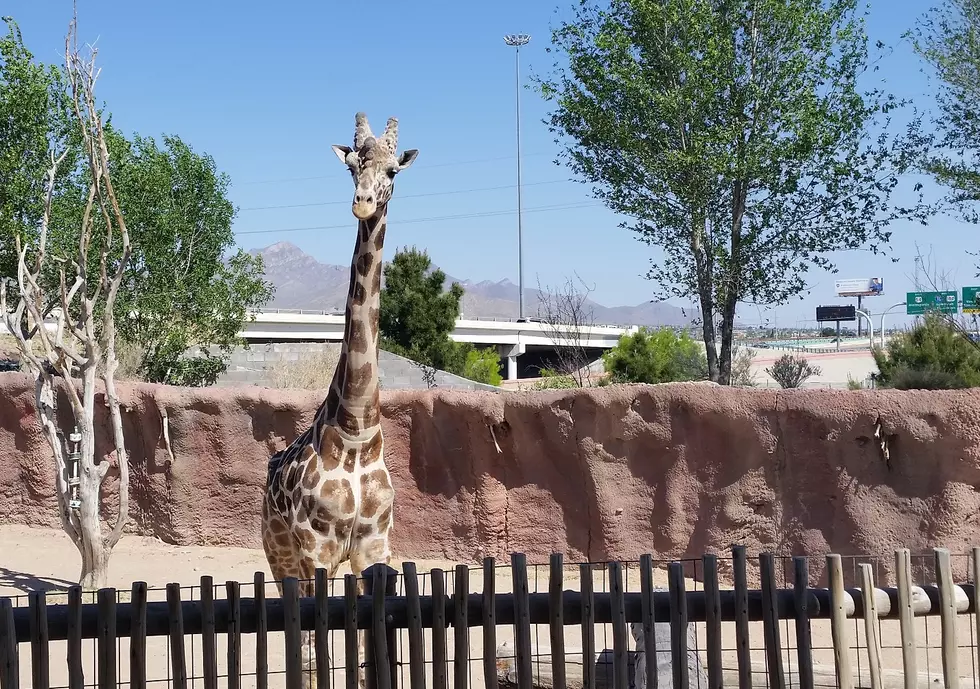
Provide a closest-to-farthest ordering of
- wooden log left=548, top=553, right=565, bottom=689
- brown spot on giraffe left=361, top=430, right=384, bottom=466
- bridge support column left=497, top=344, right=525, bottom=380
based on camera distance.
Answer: wooden log left=548, top=553, right=565, bottom=689
brown spot on giraffe left=361, top=430, right=384, bottom=466
bridge support column left=497, top=344, right=525, bottom=380

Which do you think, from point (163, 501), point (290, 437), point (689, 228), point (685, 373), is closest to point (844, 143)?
point (689, 228)

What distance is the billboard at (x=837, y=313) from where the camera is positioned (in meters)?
74.2

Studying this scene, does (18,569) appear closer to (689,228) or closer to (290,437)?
(290,437)

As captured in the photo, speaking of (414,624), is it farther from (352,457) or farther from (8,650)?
(352,457)

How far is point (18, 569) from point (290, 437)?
2763mm

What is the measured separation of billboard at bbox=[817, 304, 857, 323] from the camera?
74250 millimetres

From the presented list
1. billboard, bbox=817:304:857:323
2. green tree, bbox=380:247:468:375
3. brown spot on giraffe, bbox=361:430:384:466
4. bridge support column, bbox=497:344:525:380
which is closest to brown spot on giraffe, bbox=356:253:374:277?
brown spot on giraffe, bbox=361:430:384:466

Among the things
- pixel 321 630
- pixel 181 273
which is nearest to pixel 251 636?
pixel 321 630

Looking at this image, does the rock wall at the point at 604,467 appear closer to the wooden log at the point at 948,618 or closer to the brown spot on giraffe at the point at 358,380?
the brown spot on giraffe at the point at 358,380

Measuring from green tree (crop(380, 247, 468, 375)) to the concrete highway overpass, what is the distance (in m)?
8.67

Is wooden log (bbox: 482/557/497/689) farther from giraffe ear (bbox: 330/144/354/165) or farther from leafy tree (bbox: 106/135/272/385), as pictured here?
leafy tree (bbox: 106/135/272/385)

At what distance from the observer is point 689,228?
55.0 feet

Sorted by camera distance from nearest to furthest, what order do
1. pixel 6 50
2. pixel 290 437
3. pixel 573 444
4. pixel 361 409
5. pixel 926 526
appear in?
pixel 361 409
pixel 926 526
pixel 573 444
pixel 290 437
pixel 6 50

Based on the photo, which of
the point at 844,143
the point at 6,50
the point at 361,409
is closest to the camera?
the point at 361,409
